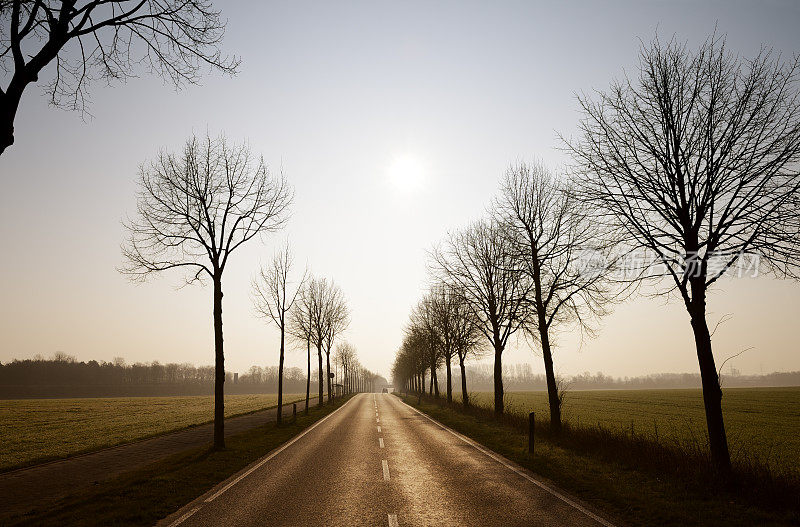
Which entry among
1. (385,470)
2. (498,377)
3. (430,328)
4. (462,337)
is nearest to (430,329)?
(430,328)

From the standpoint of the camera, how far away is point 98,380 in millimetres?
144375

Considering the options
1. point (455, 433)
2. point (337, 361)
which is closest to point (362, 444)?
point (455, 433)

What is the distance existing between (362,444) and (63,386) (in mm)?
154892

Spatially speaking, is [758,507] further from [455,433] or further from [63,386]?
[63,386]

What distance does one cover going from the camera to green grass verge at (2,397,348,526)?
7.58 m

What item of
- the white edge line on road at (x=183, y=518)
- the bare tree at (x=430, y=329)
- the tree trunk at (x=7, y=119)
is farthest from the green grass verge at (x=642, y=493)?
the bare tree at (x=430, y=329)

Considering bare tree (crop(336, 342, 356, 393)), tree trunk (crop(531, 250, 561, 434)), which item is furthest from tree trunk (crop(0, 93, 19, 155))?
bare tree (crop(336, 342, 356, 393))

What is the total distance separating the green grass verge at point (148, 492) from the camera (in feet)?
24.9

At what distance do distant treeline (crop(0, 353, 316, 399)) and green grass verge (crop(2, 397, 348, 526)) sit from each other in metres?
129

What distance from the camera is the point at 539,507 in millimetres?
7875

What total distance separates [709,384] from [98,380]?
6932 inches

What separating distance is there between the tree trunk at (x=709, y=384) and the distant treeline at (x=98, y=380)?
142m

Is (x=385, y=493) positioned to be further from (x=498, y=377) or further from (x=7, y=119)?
(x=498, y=377)

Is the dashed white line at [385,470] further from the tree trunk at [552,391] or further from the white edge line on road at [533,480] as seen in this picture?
the tree trunk at [552,391]
